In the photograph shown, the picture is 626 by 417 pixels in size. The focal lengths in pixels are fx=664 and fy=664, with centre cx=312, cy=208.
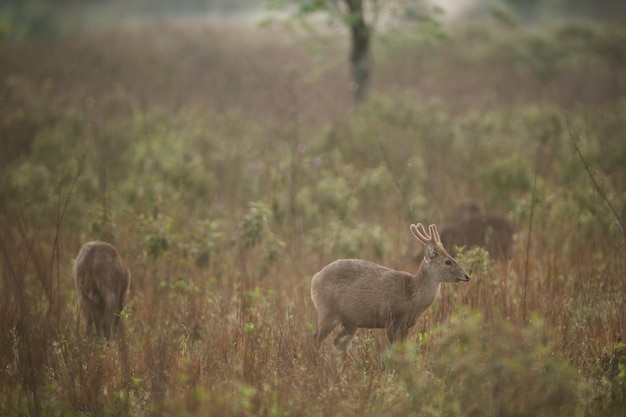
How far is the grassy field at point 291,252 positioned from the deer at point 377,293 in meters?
0.17

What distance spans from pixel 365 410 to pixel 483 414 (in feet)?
2.27

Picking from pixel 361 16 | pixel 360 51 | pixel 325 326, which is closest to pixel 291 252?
pixel 325 326

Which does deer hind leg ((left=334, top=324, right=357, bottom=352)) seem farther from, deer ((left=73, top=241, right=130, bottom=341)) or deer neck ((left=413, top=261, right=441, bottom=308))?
deer ((left=73, top=241, right=130, bottom=341))

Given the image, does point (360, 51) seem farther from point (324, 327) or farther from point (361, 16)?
point (324, 327)

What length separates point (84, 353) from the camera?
4.55 m

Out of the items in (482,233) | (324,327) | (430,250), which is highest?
(430,250)

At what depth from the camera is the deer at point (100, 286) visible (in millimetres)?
5121

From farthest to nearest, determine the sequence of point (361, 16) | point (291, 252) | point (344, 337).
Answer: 1. point (361, 16)
2. point (291, 252)
3. point (344, 337)

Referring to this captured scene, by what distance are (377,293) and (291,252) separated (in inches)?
89.6

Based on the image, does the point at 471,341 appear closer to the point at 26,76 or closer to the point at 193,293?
→ the point at 193,293

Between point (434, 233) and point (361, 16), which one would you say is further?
point (361, 16)

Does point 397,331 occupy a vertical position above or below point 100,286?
below

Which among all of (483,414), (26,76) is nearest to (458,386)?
(483,414)

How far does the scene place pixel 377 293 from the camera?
4.91 metres
